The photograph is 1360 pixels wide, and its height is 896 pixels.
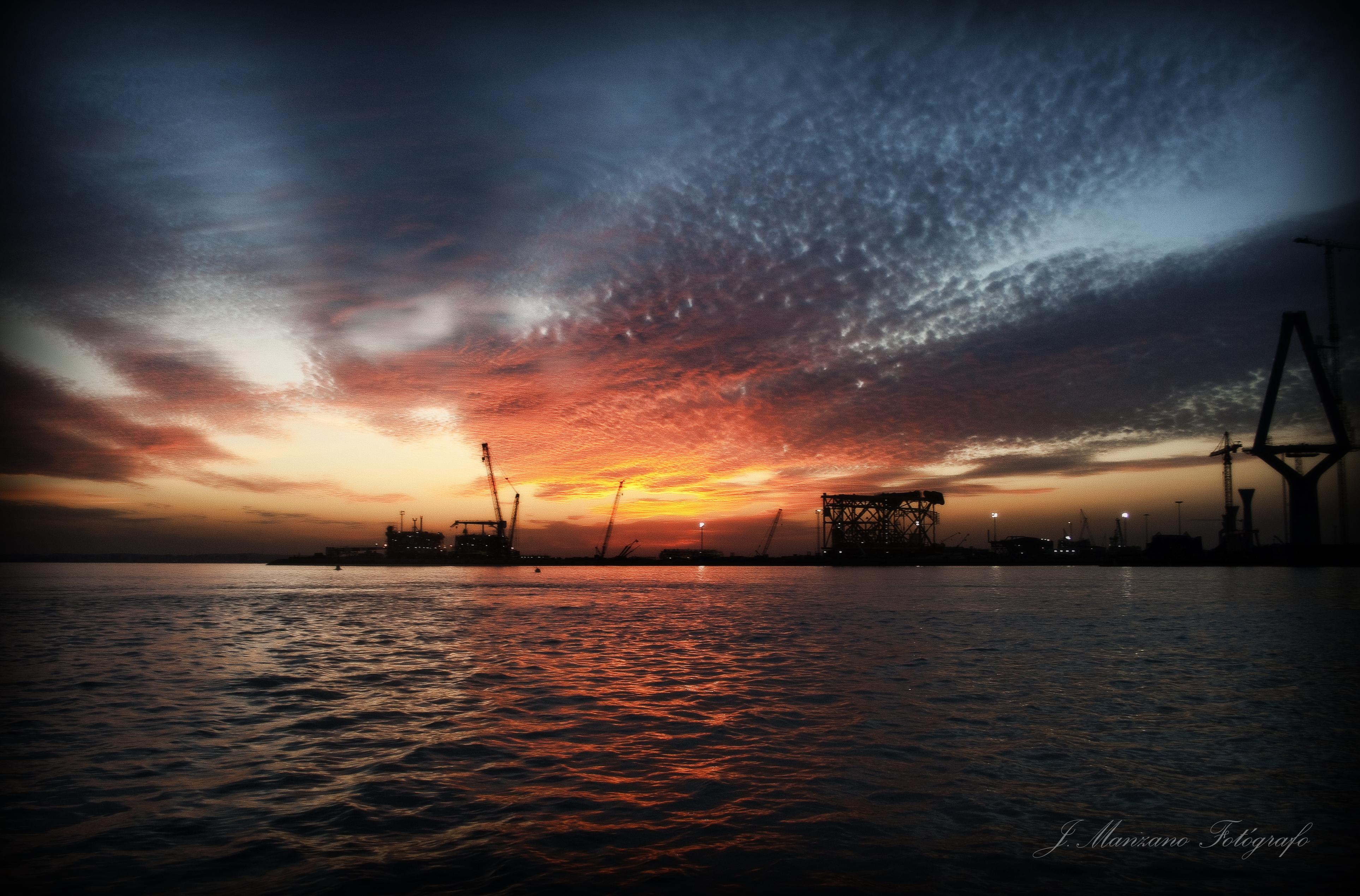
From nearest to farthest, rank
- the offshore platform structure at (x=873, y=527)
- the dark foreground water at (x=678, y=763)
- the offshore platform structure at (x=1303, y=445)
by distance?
the dark foreground water at (x=678, y=763) < the offshore platform structure at (x=1303, y=445) < the offshore platform structure at (x=873, y=527)

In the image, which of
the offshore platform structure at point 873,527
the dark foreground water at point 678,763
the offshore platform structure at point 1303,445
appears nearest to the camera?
the dark foreground water at point 678,763

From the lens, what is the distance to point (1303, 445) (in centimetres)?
9188

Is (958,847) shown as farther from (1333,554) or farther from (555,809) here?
(1333,554)

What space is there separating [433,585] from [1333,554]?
133653 mm

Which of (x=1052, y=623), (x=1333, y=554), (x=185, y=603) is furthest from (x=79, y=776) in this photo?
(x=1333, y=554)

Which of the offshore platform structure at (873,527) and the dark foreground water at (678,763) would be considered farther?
the offshore platform structure at (873,527)

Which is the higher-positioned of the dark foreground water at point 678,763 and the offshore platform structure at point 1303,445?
the offshore platform structure at point 1303,445

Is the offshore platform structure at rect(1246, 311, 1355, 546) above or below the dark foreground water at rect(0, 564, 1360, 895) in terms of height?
above

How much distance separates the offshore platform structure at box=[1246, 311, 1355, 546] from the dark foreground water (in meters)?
85.2

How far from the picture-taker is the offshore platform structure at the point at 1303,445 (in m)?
91.9

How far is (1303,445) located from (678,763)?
114394 millimetres

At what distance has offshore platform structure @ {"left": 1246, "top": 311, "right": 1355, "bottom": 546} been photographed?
91875 millimetres

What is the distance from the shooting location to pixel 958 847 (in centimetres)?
779

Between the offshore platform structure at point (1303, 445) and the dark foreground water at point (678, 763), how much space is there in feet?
280
